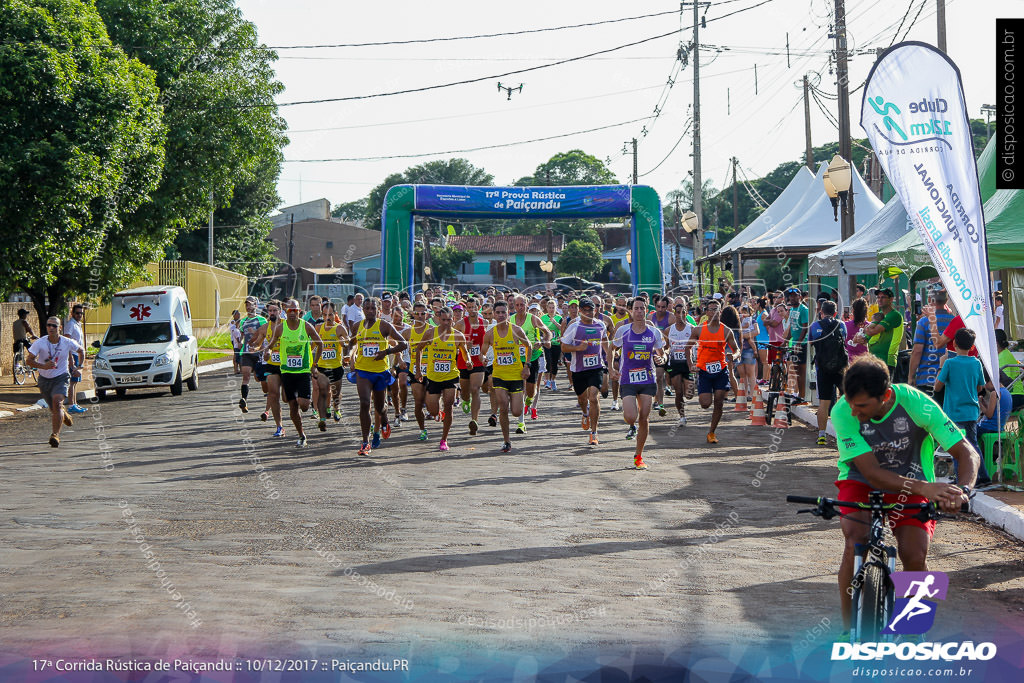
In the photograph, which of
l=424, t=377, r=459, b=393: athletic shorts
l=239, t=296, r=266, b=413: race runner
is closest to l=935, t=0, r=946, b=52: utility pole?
l=424, t=377, r=459, b=393: athletic shorts

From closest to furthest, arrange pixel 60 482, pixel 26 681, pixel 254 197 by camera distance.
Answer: pixel 26 681, pixel 60 482, pixel 254 197

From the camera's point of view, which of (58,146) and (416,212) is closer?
(58,146)

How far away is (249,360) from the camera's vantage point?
62.8ft

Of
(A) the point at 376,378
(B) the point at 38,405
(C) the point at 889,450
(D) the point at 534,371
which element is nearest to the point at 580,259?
(B) the point at 38,405

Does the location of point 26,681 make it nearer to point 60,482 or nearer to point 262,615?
point 262,615

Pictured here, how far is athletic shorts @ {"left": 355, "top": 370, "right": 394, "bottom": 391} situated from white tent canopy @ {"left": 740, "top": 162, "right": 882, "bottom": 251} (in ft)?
54.6

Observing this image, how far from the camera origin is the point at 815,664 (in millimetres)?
5340

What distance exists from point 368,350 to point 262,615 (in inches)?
306

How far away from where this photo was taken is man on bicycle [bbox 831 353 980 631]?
5.15m

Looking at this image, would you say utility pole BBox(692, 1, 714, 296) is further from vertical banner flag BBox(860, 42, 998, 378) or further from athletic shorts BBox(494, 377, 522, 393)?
vertical banner flag BBox(860, 42, 998, 378)

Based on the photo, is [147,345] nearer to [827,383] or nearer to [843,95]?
[843,95]

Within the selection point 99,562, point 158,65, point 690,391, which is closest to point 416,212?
point 158,65

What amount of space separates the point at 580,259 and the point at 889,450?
68.6 meters

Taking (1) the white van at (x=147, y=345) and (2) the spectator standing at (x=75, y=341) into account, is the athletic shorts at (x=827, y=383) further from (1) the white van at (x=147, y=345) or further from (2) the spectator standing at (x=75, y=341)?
(1) the white van at (x=147, y=345)
